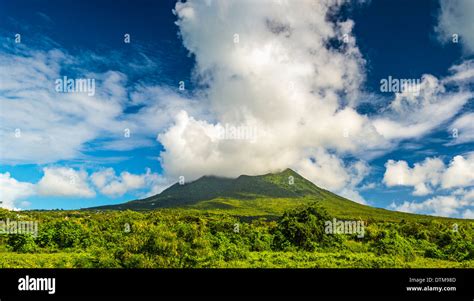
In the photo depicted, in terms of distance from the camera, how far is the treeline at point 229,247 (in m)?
21.2

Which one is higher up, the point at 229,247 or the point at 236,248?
the point at 229,247

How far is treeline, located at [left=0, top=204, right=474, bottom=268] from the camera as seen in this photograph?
836 inches

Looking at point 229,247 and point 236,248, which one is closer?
point 229,247

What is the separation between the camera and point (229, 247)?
3291cm

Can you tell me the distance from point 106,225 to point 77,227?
15.6m

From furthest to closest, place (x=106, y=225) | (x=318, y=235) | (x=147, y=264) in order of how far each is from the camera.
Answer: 1. (x=106, y=225)
2. (x=318, y=235)
3. (x=147, y=264)
